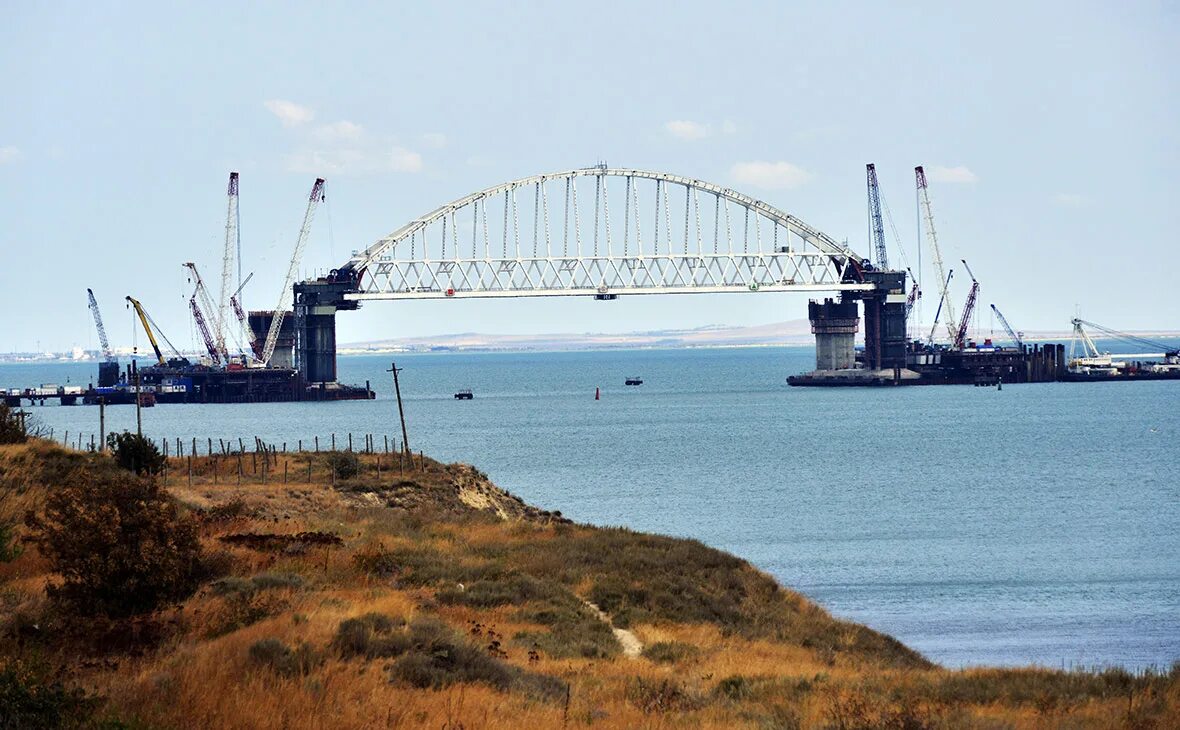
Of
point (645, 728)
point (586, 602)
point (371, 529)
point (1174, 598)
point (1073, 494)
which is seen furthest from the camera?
point (1073, 494)

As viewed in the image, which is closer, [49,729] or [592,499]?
[49,729]

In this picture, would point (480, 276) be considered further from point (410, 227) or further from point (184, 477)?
point (184, 477)

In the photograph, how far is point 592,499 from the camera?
73.5m

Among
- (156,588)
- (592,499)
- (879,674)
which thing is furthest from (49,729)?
(592,499)

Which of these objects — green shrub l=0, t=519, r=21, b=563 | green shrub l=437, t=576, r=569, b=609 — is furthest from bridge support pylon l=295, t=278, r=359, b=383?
green shrub l=0, t=519, r=21, b=563

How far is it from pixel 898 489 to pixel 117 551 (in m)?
57.2

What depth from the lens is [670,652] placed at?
88.1 feet

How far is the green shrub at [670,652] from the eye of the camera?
26433 mm

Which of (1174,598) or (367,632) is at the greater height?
(367,632)

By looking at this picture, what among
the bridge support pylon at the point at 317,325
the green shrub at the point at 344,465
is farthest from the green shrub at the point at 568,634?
the bridge support pylon at the point at 317,325

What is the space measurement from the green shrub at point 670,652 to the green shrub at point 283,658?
24.8ft

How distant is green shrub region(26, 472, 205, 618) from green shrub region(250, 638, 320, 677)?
422 centimetres

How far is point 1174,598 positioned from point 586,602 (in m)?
20.2

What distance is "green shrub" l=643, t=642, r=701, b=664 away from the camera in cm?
2643
